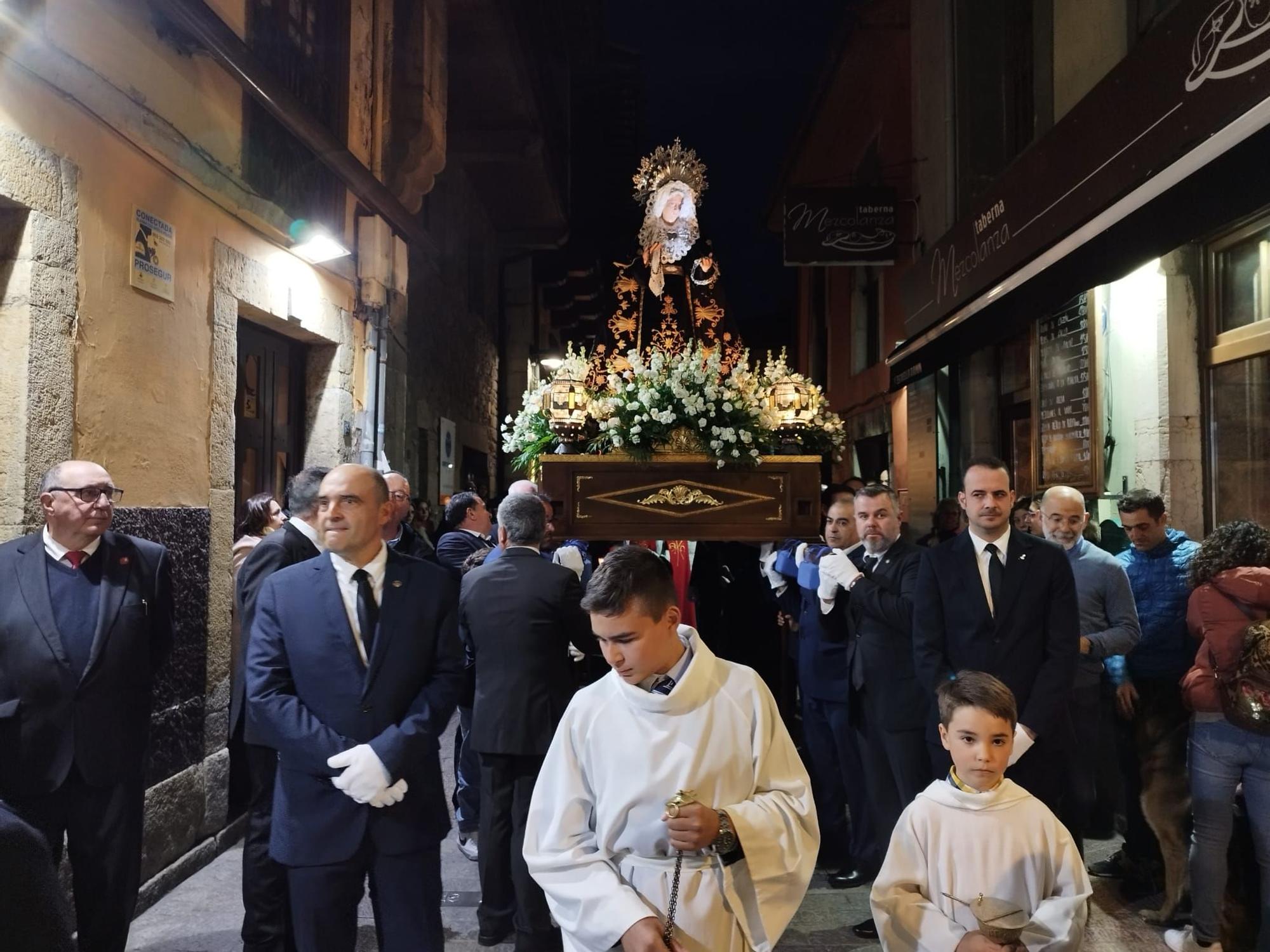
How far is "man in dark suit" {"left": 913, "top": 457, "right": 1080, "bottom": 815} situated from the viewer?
11.9ft

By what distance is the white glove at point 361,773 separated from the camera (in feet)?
9.11

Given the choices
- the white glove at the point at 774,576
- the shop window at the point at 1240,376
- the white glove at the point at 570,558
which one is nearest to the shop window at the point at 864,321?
the shop window at the point at 1240,376

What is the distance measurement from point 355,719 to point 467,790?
2.55 meters

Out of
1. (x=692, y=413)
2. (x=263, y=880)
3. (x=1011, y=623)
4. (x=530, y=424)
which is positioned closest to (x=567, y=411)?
(x=530, y=424)

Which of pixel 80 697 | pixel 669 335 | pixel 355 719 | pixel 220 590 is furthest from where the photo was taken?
pixel 669 335

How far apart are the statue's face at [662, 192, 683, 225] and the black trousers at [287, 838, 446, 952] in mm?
5969

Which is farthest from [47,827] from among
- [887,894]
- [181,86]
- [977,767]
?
[181,86]

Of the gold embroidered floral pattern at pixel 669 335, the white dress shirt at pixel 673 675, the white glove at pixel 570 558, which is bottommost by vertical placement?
the white dress shirt at pixel 673 675

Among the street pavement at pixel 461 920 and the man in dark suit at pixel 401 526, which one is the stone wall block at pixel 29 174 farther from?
the street pavement at pixel 461 920

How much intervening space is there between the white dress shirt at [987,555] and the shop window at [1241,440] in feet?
7.79

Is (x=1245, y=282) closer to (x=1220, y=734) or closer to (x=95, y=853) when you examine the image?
(x=1220, y=734)

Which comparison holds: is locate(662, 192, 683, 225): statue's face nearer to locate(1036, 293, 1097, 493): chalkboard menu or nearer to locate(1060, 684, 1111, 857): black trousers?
locate(1036, 293, 1097, 493): chalkboard menu

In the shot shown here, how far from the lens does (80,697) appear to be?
336 centimetres

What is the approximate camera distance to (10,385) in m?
3.85
